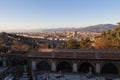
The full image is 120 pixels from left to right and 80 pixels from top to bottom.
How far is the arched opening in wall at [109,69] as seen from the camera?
24.6m

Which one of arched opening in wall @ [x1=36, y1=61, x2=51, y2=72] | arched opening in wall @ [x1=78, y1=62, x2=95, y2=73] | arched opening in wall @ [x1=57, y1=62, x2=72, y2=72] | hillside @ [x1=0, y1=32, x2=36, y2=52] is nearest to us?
arched opening in wall @ [x1=78, y1=62, x2=95, y2=73]

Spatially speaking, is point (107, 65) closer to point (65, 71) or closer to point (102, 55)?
point (102, 55)

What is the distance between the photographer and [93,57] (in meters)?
25.2

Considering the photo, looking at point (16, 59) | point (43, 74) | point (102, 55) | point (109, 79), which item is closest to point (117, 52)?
point (102, 55)

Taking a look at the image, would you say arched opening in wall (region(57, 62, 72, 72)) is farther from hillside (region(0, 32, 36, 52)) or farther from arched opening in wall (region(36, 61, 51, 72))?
hillside (region(0, 32, 36, 52))

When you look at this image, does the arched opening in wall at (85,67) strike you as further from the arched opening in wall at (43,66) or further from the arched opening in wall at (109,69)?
the arched opening in wall at (43,66)

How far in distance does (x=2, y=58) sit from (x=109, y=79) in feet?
67.3

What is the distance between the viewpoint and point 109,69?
24.8 metres

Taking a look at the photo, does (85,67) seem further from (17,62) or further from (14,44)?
(14,44)

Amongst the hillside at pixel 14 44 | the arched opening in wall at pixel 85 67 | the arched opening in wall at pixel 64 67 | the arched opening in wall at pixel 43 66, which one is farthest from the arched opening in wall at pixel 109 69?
the hillside at pixel 14 44

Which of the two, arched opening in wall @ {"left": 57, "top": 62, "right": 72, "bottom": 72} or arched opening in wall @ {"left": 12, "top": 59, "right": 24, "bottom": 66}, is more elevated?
arched opening in wall @ {"left": 57, "top": 62, "right": 72, "bottom": 72}

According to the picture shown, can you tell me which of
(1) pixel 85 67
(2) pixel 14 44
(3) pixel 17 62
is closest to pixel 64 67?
(1) pixel 85 67

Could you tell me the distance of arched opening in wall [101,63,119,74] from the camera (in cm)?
2462

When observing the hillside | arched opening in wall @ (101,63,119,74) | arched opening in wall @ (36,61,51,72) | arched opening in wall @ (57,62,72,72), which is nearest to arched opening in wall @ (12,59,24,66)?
the hillside
